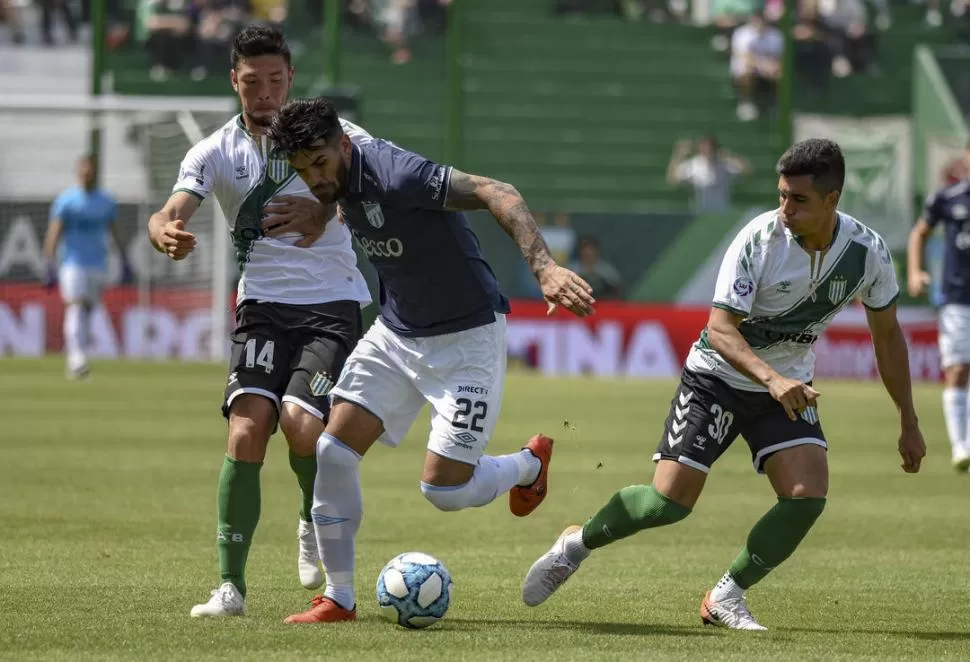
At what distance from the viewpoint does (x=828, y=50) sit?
31562 mm

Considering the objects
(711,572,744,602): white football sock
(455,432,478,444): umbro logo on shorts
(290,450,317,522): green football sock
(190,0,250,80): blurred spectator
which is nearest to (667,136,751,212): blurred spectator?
(190,0,250,80): blurred spectator

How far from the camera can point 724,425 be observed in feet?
25.1

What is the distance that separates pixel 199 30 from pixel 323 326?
22900 millimetres

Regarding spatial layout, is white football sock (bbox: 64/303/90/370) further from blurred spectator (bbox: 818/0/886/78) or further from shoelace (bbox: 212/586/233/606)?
blurred spectator (bbox: 818/0/886/78)

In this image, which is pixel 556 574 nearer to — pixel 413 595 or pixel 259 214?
pixel 413 595

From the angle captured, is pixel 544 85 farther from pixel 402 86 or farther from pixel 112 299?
pixel 112 299

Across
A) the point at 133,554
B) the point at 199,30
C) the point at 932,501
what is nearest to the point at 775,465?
the point at 133,554

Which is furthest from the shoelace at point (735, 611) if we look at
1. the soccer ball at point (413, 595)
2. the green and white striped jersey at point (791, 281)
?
the soccer ball at point (413, 595)

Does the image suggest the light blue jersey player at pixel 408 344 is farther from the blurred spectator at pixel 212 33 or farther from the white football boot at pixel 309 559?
the blurred spectator at pixel 212 33

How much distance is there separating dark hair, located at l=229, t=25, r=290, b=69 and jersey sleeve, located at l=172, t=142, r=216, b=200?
44cm

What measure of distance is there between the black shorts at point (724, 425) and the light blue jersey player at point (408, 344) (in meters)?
0.81

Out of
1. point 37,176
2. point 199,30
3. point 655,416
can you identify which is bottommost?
point 655,416

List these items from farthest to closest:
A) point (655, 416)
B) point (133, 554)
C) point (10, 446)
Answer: point (655, 416), point (10, 446), point (133, 554)

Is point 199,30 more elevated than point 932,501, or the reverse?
point 199,30
